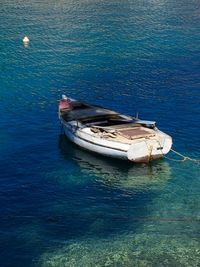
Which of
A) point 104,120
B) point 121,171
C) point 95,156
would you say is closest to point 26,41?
point 104,120

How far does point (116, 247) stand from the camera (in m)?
39.3

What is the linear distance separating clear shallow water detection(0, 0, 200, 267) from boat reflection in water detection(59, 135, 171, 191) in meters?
0.11

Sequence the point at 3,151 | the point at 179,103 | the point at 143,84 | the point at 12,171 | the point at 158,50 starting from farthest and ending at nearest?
the point at 158,50 → the point at 143,84 → the point at 179,103 → the point at 3,151 → the point at 12,171

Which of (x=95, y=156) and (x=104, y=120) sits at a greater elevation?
(x=104, y=120)

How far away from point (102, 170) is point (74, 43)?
166 feet

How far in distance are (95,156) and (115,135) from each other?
3349 millimetres

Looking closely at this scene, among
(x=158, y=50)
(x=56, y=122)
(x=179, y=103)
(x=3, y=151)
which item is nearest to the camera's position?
(x=3, y=151)

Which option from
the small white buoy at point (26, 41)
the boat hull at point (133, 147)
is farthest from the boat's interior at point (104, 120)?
the small white buoy at point (26, 41)

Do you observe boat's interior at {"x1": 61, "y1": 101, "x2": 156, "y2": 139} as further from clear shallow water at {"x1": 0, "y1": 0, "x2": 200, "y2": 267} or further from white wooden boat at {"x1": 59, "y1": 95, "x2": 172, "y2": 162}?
clear shallow water at {"x1": 0, "y1": 0, "x2": 200, "y2": 267}

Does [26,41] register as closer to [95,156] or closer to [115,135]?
[95,156]

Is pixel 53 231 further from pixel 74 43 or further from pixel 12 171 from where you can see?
pixel 74 43

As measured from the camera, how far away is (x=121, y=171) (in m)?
51.7

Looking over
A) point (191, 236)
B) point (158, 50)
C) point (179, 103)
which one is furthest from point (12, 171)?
point (158, 50)

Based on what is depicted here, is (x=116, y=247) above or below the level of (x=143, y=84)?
below
